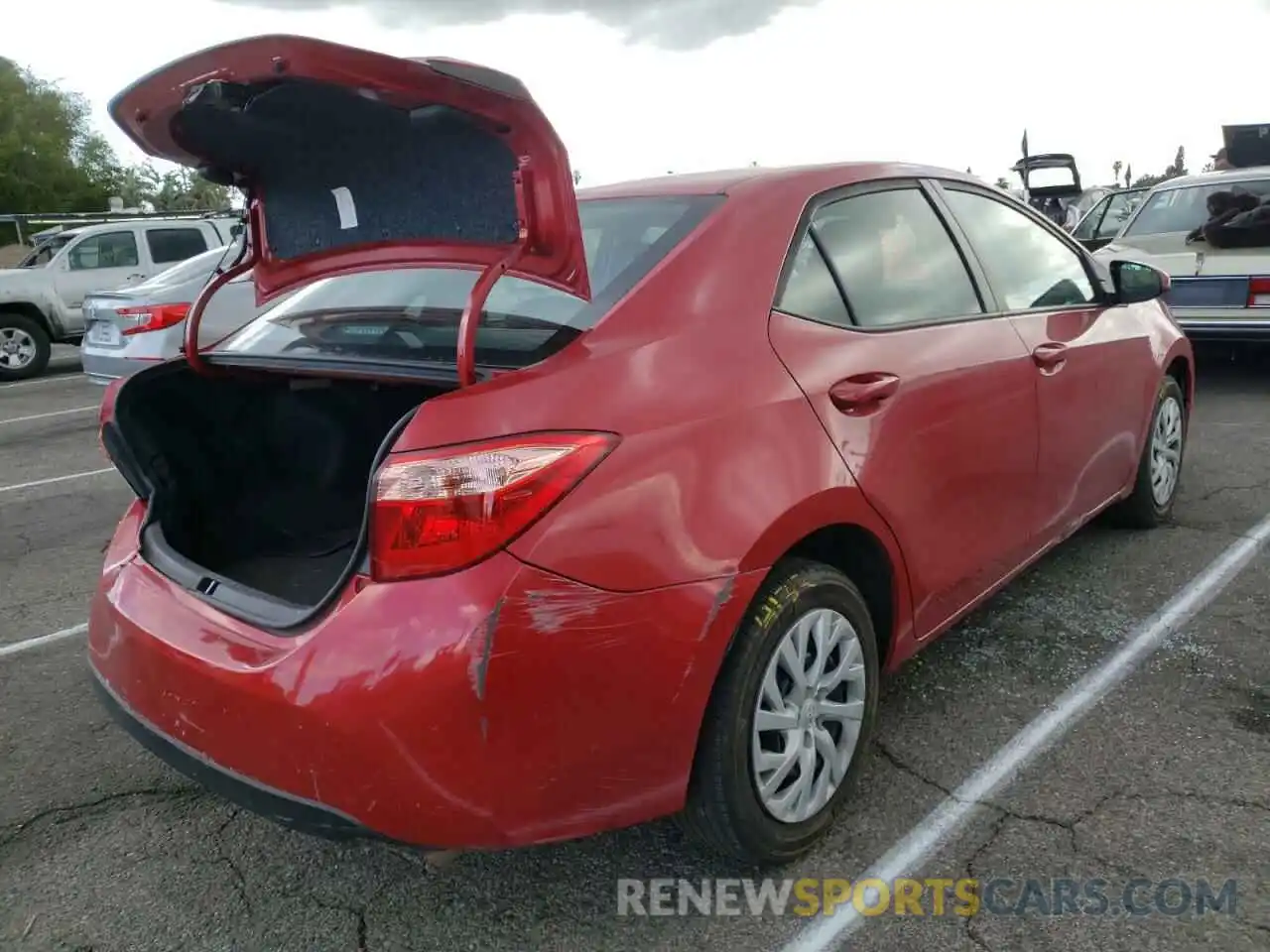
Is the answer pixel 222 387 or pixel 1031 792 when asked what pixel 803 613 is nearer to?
pixel 1031 792

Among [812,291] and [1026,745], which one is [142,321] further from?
[1026,745]

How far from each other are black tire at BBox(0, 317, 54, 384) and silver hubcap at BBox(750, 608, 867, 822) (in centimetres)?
1311

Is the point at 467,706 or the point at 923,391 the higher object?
the point at 923,391

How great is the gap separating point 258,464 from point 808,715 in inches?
69.1

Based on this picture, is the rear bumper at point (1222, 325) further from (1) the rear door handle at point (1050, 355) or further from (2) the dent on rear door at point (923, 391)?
(2) the dent on rear door at point (923, 391)

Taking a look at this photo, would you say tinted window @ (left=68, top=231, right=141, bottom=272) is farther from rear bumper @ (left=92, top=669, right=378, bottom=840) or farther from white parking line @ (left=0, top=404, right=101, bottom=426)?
rear bumper @ (left=92, top=669, right=378, bottom=840)

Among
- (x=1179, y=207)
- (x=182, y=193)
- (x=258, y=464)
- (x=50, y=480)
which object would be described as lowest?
(x=50, y=480)

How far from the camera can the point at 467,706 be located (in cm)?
182

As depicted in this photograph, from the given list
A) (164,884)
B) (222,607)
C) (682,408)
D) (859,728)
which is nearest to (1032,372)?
(859,728)

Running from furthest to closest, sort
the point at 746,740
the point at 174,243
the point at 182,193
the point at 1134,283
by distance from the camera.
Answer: the point at 182,193
the point at 174,243
the point at 1134,283
the point at 746,740

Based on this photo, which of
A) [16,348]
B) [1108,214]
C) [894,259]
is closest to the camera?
[894,259]

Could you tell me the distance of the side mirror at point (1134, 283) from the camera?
152 inches

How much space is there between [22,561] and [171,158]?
327 centimetres

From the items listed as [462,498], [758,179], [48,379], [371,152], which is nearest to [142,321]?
[48,379]
